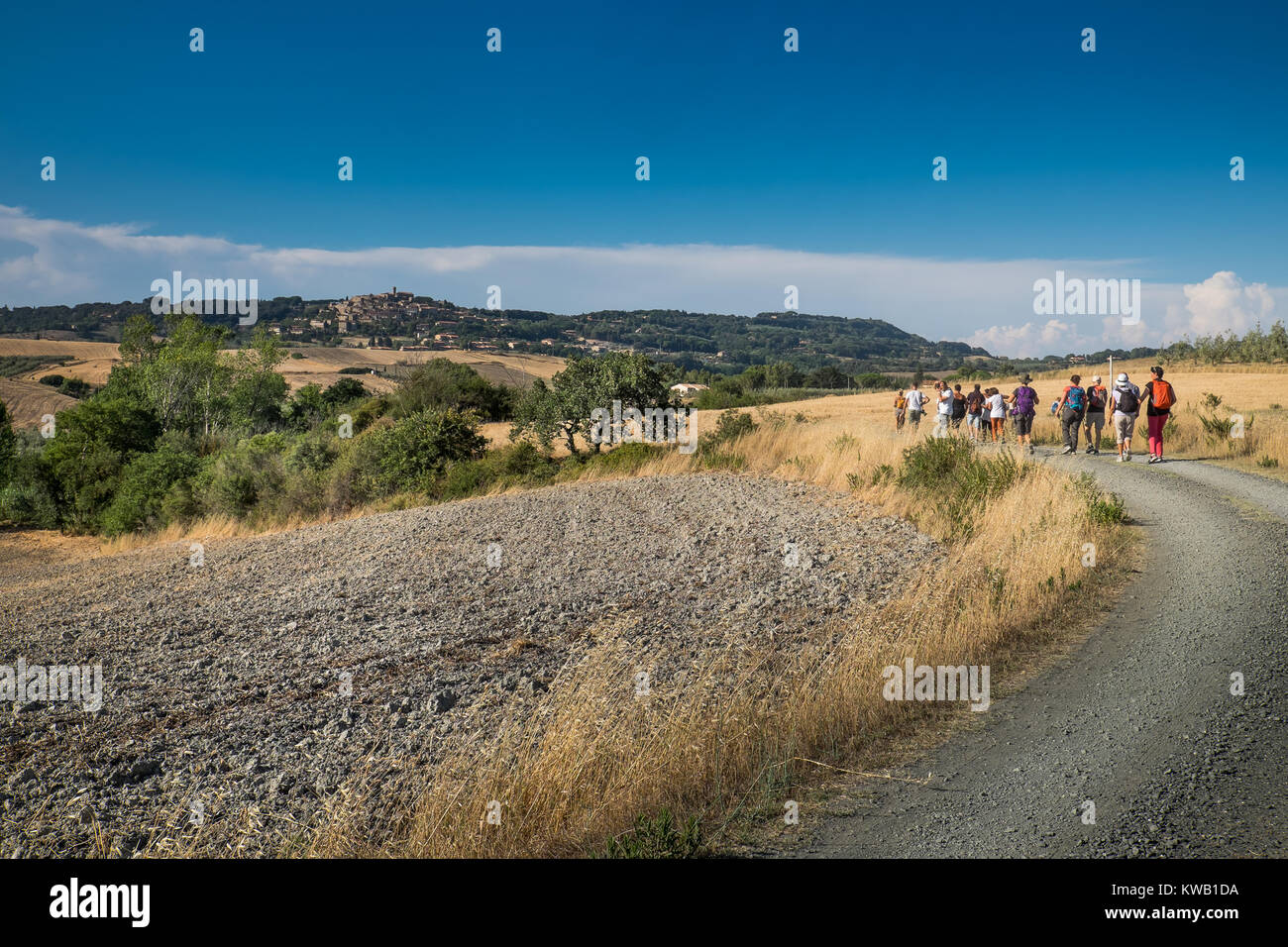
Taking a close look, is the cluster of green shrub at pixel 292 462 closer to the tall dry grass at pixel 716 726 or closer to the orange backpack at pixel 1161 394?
the orange backpack at pixel 1161 394

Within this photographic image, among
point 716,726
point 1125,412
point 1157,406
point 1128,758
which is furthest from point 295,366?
point 1128,758

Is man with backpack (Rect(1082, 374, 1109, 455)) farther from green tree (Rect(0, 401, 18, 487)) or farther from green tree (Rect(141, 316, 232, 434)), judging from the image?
green tree (Rect(141, 316, 232, 434))

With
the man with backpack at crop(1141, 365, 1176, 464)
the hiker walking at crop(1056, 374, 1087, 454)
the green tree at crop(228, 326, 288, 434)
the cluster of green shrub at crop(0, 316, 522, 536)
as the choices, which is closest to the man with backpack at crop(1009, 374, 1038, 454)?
the hiker walking at crop(1056, 374, 1087, 454)

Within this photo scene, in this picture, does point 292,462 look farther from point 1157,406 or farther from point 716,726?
point 1157,406

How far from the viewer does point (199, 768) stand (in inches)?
213

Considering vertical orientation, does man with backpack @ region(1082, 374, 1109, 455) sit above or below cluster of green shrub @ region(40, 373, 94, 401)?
below

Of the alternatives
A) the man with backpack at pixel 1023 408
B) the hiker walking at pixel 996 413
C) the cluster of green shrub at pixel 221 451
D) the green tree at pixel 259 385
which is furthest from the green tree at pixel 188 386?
the man with backpack at pixel 1023 408

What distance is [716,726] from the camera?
5.10 metres

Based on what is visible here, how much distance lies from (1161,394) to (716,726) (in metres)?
14.8

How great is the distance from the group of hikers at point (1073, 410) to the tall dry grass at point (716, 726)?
849 cm

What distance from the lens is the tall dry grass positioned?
166 inches

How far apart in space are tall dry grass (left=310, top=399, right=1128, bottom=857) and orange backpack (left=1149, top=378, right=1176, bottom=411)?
8.16 m

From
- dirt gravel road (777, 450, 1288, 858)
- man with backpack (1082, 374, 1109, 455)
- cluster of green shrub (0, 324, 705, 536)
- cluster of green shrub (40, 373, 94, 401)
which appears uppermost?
cluster of green shrub (40, 373, 94, 401)

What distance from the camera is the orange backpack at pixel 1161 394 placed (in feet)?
51.5
